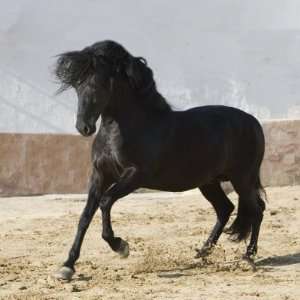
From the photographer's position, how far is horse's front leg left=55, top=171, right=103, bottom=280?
20.4 feet

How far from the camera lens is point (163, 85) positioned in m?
21.2

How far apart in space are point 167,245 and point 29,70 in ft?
42.4

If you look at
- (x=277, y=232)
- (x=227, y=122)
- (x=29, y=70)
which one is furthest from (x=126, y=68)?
(x=29, y=70)

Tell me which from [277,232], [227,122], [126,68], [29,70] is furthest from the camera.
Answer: [29,70]

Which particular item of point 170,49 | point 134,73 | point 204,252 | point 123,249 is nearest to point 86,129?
point 134,73

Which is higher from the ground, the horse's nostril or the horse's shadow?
the horse's nostril

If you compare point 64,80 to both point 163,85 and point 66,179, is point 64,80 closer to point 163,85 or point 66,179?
point 66,179

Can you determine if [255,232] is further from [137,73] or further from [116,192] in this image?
[137,73]

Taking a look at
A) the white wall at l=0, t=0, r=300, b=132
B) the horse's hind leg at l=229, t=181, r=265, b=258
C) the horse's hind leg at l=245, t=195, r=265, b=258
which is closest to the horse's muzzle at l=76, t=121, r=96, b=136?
the horse's hind leg at l=229, t=181, r=265, b=258

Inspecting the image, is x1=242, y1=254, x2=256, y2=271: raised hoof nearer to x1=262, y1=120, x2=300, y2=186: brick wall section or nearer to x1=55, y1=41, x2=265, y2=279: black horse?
x1=55, y1=41, x2=265, y2=279: black horse

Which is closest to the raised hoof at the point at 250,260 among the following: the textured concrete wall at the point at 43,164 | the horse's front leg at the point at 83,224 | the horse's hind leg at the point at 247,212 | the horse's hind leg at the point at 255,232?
the horse's hind leg at the point at 255,232

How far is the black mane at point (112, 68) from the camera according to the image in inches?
247

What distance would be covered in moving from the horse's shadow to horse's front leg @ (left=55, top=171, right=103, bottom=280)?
4.89 feet

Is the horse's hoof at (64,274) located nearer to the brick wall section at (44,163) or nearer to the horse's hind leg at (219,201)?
the horse's hind leg at (219,201)
